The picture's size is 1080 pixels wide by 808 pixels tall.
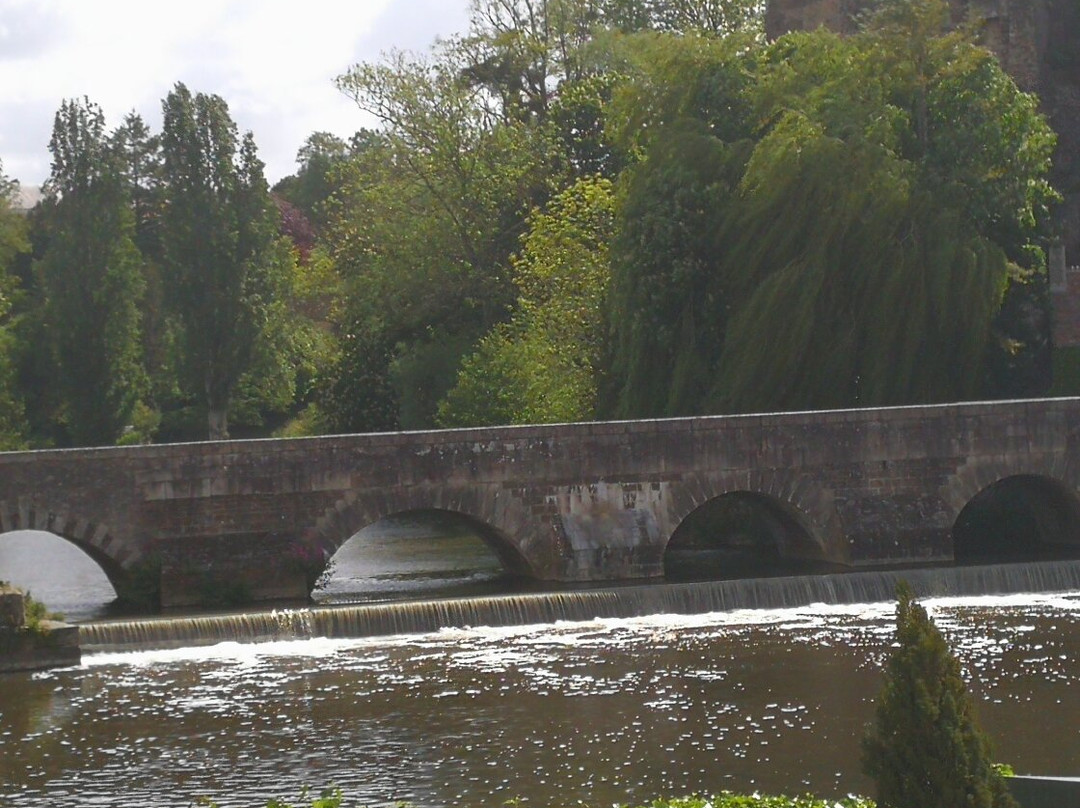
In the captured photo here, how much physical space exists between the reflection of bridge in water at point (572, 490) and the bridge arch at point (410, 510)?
25mm

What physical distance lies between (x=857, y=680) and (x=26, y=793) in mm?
8769

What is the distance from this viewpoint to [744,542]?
3103 centimetres

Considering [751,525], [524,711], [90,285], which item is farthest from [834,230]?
[90,285]

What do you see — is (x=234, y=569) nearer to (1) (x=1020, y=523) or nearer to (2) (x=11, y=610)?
(2) (x=11, y=610)

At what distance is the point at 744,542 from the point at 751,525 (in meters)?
0.42

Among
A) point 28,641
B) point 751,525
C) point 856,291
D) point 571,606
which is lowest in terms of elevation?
point 571,606

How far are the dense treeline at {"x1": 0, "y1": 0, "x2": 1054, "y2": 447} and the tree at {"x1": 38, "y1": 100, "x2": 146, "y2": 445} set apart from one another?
3.4 inches

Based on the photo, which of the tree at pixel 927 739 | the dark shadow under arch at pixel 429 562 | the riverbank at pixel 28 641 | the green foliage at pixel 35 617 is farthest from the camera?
the dark shadow under arch at pixel 429 562

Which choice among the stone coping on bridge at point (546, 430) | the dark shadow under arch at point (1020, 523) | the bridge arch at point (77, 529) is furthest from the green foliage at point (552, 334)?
the bridge arch at point (77, 529)

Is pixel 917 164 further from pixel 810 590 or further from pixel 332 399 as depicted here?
pixel 332 399

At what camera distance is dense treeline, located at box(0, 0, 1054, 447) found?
30938mm

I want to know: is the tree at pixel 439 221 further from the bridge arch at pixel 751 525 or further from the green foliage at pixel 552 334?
the bridge arch at pixel 751 525

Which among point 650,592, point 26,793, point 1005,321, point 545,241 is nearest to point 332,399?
point 545,241

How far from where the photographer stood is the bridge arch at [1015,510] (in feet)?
89.9
